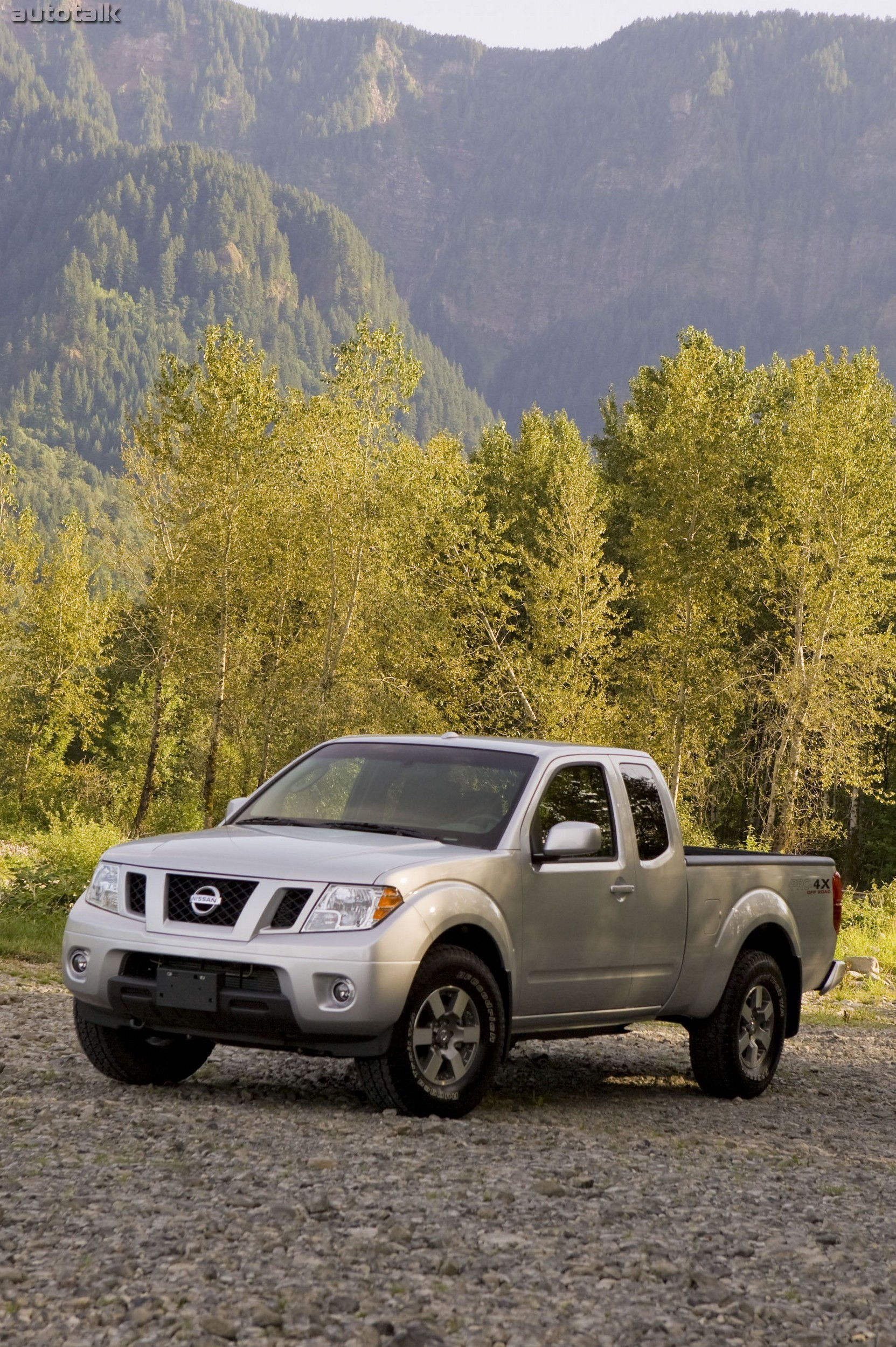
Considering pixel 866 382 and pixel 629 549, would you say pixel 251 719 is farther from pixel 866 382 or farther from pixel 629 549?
pixel 866 382

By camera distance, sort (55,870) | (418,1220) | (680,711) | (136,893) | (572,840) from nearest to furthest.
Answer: (418,1220) → (136,893) → (572,840) → (55,870) → (680,711)

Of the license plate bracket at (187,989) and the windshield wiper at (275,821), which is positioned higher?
the windshield wiper at (275,821)

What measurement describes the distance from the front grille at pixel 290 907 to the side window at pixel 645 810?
95.3 inches

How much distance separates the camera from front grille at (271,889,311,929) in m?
6.69

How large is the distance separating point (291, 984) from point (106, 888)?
4.12 feet

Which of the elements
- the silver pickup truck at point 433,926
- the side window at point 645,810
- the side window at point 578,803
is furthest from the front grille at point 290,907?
the side window at point 645,810

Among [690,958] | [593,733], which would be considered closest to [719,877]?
[690,958]

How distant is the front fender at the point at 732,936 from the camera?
873cm

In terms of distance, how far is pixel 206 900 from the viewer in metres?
6.83

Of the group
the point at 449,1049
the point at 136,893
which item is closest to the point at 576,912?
the point at 449,1049

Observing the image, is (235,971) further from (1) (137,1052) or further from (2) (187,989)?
(1) (137,1052)

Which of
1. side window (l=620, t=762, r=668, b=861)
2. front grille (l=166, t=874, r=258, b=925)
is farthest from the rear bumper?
front grille (l=166, t=874, r=258, b=925)

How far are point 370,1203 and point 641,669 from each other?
28.8m

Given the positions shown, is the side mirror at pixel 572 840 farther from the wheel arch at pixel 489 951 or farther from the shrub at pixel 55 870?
the shrub at pixel 55 870
